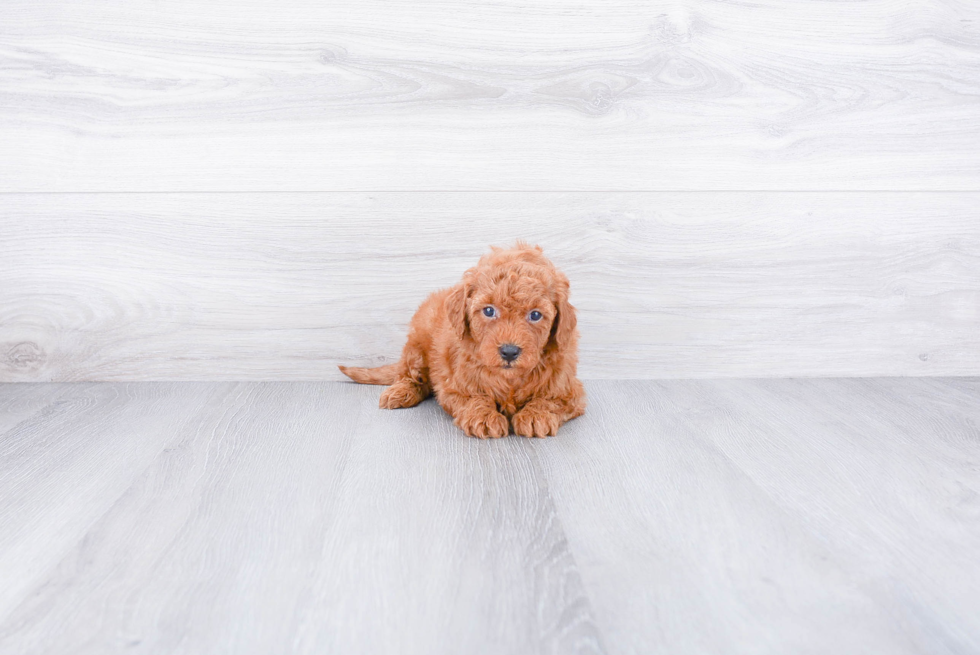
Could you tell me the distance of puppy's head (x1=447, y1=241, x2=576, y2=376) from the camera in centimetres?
140

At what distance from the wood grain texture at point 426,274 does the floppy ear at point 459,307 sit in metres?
0.38

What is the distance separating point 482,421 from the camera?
1.47 m

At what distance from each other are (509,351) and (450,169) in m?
0.65

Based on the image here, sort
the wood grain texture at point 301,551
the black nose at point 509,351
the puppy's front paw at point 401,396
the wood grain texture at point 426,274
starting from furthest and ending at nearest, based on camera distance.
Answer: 1. the wood grain texture at point 426,274
2. the puppy's front paw at point 401,396
3. the black nose at point 509,351
4. the wood grain texture at point 301,551

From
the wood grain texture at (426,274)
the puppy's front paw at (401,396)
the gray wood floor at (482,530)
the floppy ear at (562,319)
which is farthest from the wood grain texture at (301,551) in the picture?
the wood grain texture at (426,274)

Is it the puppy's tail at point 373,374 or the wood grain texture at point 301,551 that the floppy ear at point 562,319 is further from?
the puppy's tail at point 373,374

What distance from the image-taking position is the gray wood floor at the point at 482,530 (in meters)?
0.82

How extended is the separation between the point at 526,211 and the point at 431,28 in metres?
0.55

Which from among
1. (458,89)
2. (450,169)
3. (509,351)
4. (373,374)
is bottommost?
(373,374)

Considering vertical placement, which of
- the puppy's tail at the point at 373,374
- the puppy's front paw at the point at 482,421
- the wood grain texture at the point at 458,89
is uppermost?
the wood grain texture at the point at 458,89

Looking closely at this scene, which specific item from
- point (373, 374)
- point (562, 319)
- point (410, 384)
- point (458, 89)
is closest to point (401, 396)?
point (410, 384)

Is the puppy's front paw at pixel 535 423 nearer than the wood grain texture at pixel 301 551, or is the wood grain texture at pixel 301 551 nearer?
the wood grain texture at pixel 301 551

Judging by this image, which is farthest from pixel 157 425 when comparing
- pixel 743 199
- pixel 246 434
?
pixel 743 199

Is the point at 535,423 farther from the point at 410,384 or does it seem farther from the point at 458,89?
the point at 458,89
